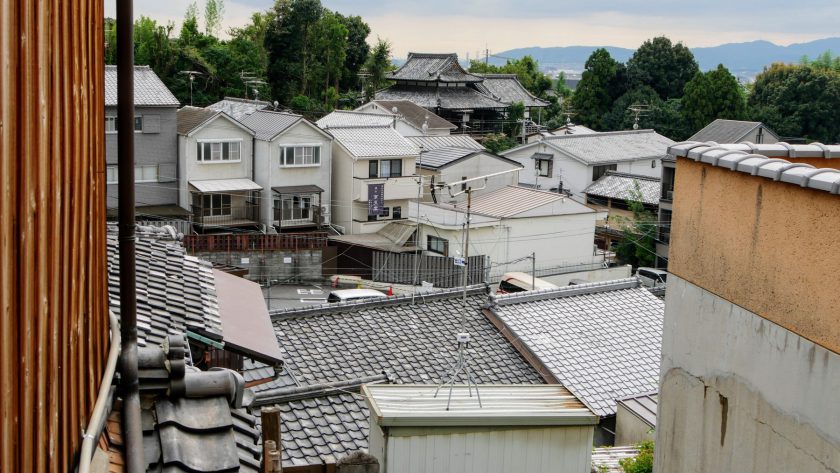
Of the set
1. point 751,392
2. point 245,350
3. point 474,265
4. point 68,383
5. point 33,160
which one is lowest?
point 474,265

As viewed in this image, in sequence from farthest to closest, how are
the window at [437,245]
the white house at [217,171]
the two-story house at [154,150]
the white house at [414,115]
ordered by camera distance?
1. the white house at [414,115]
2. the white house at [217,171]
3. the two-story house at [154,150]
4. the window at [437,245]

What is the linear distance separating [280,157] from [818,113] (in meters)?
35.5

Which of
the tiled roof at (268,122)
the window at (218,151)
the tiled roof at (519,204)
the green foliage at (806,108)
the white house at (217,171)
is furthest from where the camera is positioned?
the green foliage at (806,108)

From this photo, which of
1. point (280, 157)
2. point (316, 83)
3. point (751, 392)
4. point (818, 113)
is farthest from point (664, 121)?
point (751, 392)

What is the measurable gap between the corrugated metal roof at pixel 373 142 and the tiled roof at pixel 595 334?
17805mm

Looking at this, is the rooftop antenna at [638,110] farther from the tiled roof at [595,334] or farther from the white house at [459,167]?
the tiled roof at [595,334]

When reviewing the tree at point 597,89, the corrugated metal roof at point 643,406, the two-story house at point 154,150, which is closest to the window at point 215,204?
the two-story house at point 154,150

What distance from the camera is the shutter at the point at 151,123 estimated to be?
30906mm

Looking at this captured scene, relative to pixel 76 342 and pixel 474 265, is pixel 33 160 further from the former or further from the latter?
pixel 474 265

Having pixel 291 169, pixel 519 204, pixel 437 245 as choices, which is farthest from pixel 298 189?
→ pixel 519 204

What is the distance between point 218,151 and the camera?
105 ft

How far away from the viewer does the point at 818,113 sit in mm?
52781

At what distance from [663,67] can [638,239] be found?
100 feet

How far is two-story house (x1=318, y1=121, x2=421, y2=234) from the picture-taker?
32938 mm
